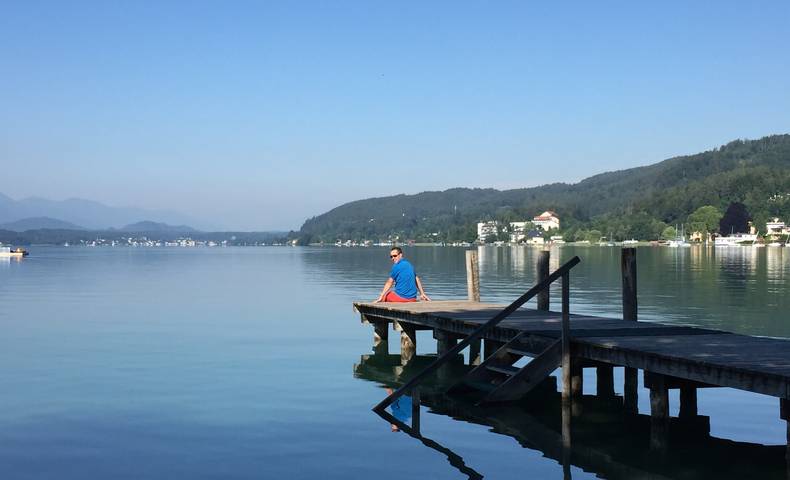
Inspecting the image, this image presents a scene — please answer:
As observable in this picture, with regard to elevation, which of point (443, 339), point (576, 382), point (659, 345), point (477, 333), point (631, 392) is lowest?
point (631, 392)

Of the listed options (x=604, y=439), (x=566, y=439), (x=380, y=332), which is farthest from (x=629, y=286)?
(x=380, y=332)

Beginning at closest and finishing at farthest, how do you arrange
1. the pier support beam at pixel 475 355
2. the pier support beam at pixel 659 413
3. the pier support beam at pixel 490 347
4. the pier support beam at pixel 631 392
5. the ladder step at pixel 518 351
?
the pier support beam at pixel 659 413
the ladder step at pixel 518 351
the pier support beam at pixel 631 392
the pier support beam at pixel 490 347
the pier support beam at pixel 475 355

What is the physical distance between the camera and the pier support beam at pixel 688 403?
55.3ft

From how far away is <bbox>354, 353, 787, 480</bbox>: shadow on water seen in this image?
13750mm

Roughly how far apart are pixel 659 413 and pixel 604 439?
1.44 meters

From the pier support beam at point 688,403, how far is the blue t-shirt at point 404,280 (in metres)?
11.1

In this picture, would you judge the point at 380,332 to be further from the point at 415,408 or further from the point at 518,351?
the point at 415,408

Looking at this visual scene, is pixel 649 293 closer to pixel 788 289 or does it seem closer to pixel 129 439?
pixel 788 289

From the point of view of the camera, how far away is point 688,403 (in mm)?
16938

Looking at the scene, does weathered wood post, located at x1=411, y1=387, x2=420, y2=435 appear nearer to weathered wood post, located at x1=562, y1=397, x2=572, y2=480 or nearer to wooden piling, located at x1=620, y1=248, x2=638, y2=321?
weathered wood post, located at x1=562, y1=397, x2=572, y2=480

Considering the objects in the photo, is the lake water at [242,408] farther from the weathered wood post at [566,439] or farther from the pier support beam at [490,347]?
the pier support beam at [490,347]

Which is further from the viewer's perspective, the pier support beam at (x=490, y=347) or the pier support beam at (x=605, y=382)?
the pier support beam at (x=490, y=347)

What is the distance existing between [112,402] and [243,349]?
346 inches

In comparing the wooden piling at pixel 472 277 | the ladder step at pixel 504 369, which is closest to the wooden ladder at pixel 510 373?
the ladder step at pixel 504 369
